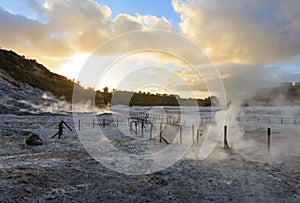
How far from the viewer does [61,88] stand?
69.9 metres

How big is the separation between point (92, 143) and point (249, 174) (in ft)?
29.4

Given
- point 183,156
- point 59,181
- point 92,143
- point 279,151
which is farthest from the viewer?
point 92,143

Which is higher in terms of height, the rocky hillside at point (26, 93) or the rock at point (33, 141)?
the rocky hillside at point (26, 93)

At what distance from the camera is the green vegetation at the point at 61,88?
191 ft

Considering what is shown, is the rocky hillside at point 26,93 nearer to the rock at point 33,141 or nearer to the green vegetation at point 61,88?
the green vegetation at point 61,88

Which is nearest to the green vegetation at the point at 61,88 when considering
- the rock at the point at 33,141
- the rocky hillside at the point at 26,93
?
the rocky hillside at the point at 26,93

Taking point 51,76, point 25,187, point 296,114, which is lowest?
point 25,187

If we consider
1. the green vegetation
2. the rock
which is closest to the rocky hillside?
the green vegetation

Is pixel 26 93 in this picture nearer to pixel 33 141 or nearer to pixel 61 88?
pixel 61 88

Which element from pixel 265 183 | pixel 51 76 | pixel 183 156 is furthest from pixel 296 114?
pixel 51 76

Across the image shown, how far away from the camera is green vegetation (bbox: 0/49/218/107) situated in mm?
58094

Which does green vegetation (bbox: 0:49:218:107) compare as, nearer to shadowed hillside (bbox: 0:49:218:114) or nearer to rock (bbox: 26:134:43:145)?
shadowed hillside (bbox: 0:49:218:114)

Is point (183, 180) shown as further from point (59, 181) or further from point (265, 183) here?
point (59, 181)

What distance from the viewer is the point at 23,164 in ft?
Answer: 31.9
